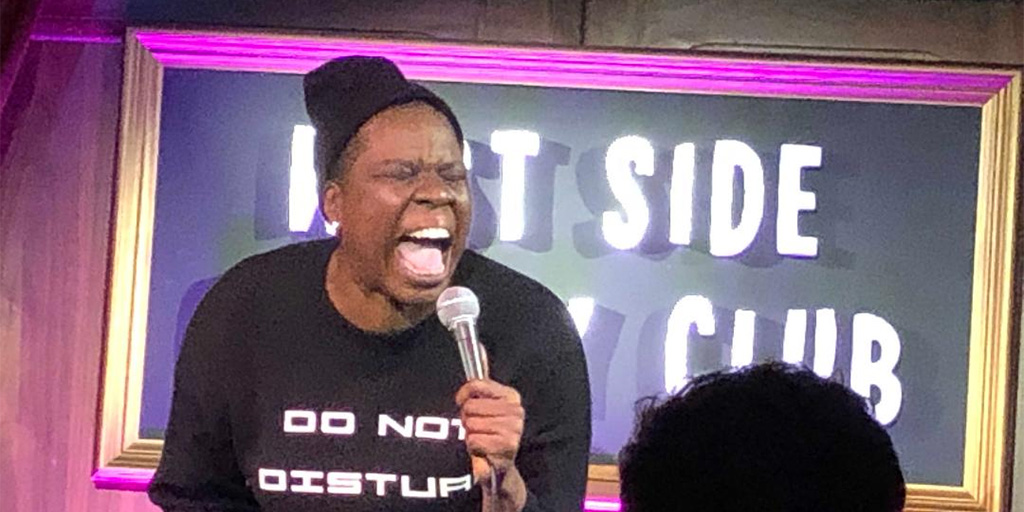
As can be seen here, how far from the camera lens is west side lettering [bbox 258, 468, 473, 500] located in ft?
6.29

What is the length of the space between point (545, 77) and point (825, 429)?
3.87 ft

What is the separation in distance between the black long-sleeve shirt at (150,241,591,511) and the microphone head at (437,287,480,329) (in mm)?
78

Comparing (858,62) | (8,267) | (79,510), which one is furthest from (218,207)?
(858,62)

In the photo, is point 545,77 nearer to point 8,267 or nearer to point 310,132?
point 310,132

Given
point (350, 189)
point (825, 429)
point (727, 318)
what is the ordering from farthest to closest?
point (727, 318) → point (350, 189) → point (825, 429)

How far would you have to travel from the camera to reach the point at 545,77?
2.07 meters

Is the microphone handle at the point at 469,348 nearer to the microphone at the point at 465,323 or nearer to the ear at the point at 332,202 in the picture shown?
the microphone at the point at 465,323

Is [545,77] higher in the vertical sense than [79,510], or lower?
higher

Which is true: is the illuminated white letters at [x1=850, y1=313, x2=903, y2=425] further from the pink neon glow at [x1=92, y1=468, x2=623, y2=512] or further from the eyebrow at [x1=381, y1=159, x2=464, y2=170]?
the eyebrow at [x1=381, y1=159, x2=464, y2=170]

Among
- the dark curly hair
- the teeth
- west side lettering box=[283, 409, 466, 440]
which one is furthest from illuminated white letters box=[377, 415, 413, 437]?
the dark curly hair

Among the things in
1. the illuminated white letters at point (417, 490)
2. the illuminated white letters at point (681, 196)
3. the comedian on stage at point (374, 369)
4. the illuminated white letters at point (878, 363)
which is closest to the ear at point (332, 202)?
the comedian on stage at point (374, 369)

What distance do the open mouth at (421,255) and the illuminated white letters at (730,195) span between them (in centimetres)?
39

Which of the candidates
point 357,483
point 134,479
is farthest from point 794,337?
point 134,479

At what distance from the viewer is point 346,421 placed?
194 centimetres
